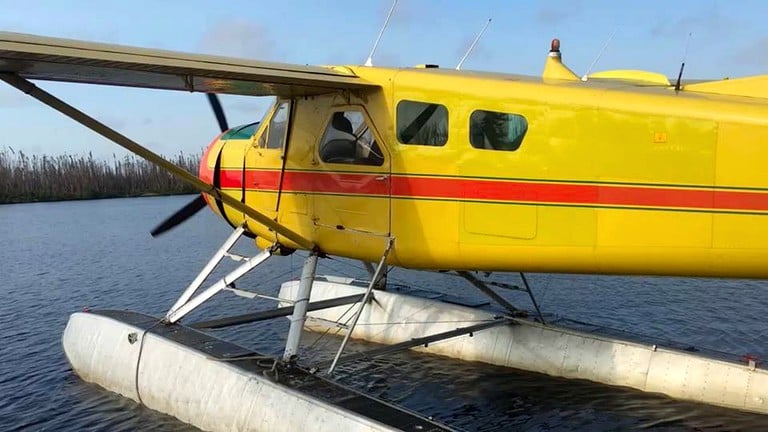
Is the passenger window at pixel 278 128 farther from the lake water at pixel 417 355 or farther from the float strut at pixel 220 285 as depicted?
the lake water at pixel 417 355

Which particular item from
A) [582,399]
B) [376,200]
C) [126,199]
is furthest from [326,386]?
[126,199]

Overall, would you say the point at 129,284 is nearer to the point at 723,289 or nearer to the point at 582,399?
the point at 582,399

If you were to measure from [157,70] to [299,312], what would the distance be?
2.98 meters

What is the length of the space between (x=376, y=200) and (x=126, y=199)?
235 feet

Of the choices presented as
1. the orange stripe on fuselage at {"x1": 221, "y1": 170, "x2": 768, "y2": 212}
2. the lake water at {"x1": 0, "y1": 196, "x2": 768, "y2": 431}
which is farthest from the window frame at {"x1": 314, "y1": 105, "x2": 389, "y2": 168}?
the lake water at {"x1": 0, "y1": 196, "x2": 768, "y2": 431}

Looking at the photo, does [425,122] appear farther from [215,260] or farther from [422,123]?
[215,260]

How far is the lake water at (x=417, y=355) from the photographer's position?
293 inches

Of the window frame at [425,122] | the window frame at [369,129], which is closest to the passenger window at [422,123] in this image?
the window frame at [425,122]

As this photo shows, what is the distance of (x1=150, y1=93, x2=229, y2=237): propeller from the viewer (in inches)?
331

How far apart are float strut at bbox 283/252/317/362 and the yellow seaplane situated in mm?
13

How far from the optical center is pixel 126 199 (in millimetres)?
71000

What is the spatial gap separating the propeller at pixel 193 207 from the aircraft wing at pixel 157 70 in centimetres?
189

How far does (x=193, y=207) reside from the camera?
8836mm

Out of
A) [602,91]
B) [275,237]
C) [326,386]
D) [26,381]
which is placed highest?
[602,91]
